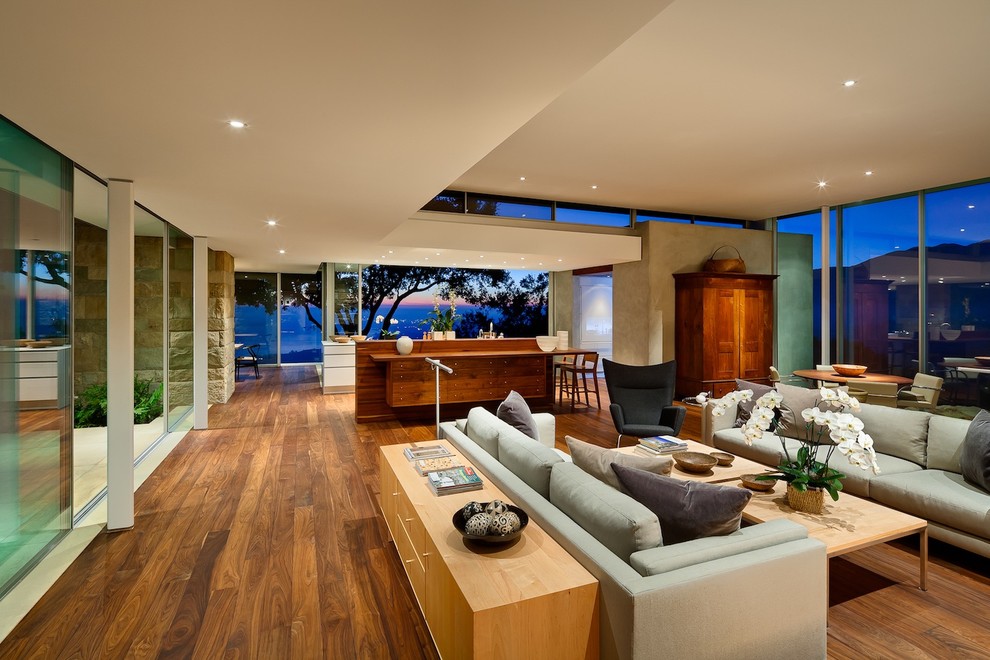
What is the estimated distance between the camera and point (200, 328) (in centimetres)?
613

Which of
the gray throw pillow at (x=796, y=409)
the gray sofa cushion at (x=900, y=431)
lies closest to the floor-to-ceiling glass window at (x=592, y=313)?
the gray throw pillow at (x=796, y=409)

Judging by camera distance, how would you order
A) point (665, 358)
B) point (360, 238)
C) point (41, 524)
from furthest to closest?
point (665, 358)
point (360, 238)
point (41, 524)

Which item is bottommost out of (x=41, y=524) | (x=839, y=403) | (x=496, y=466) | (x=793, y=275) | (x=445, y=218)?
(x=41, y=524)

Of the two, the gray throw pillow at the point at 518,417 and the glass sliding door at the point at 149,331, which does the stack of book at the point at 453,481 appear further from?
the glass sliding door at the point at 149,331

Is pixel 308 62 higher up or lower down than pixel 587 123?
lower down

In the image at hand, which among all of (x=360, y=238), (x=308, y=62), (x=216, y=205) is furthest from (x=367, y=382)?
(x=308, y=62)

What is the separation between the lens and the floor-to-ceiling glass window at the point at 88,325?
3504 millimetres

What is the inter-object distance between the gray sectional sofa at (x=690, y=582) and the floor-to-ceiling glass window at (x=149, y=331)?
16.2ft

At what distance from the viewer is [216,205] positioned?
4.22m

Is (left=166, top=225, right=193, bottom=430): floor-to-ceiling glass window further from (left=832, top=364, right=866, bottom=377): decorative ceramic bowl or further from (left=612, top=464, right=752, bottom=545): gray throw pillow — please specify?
(left=832, top=364, right=866, bottom=377): decorative ceramic bowl

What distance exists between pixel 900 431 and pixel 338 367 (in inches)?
305

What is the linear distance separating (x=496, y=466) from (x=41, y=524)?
2.69 meters

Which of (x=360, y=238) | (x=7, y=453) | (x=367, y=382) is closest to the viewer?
(x=7, y=453)

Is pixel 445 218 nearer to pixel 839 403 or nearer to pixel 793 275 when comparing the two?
pixel 839 403
